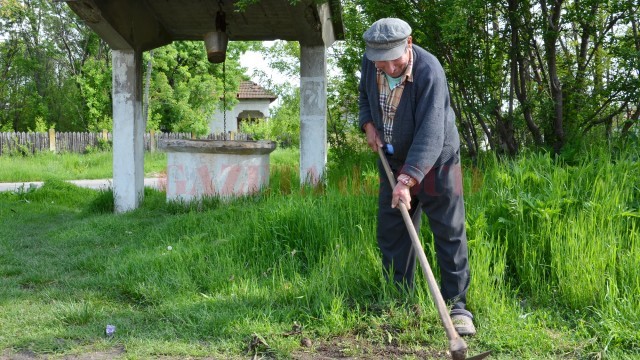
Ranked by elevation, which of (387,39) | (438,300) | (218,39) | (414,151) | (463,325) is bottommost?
(463,325)

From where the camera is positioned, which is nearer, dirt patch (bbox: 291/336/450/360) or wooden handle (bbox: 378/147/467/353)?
wooden handle (bbox: 378/147/467/353)

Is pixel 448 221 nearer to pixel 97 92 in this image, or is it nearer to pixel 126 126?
pixel 126 126

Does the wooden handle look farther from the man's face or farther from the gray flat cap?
the gray flat cap

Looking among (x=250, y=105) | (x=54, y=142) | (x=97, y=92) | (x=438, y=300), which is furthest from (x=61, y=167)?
(x=250, y=105)

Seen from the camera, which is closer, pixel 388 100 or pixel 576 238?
pixel 388 100

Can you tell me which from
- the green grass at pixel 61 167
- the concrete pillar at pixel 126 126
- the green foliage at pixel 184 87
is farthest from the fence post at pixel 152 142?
the concrete pillar at pixel 126 126

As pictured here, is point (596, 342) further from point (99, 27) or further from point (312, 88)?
point (99, 27)

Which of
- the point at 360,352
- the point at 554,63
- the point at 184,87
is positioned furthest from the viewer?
the point at 184,87

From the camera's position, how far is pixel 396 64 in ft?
11.5

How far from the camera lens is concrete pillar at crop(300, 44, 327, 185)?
24.6 ft

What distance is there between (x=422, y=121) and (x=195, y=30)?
551cm

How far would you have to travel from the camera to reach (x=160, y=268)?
15.7 ft

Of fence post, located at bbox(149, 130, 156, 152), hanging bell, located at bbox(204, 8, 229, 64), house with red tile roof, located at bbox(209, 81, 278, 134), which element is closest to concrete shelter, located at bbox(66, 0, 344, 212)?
hanging bell, located at bbox(204, 8, 229, 64)

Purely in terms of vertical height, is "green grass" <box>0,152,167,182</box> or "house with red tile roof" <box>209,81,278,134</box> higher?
"house with red tile roof" <box>209,81,278,134</box>
